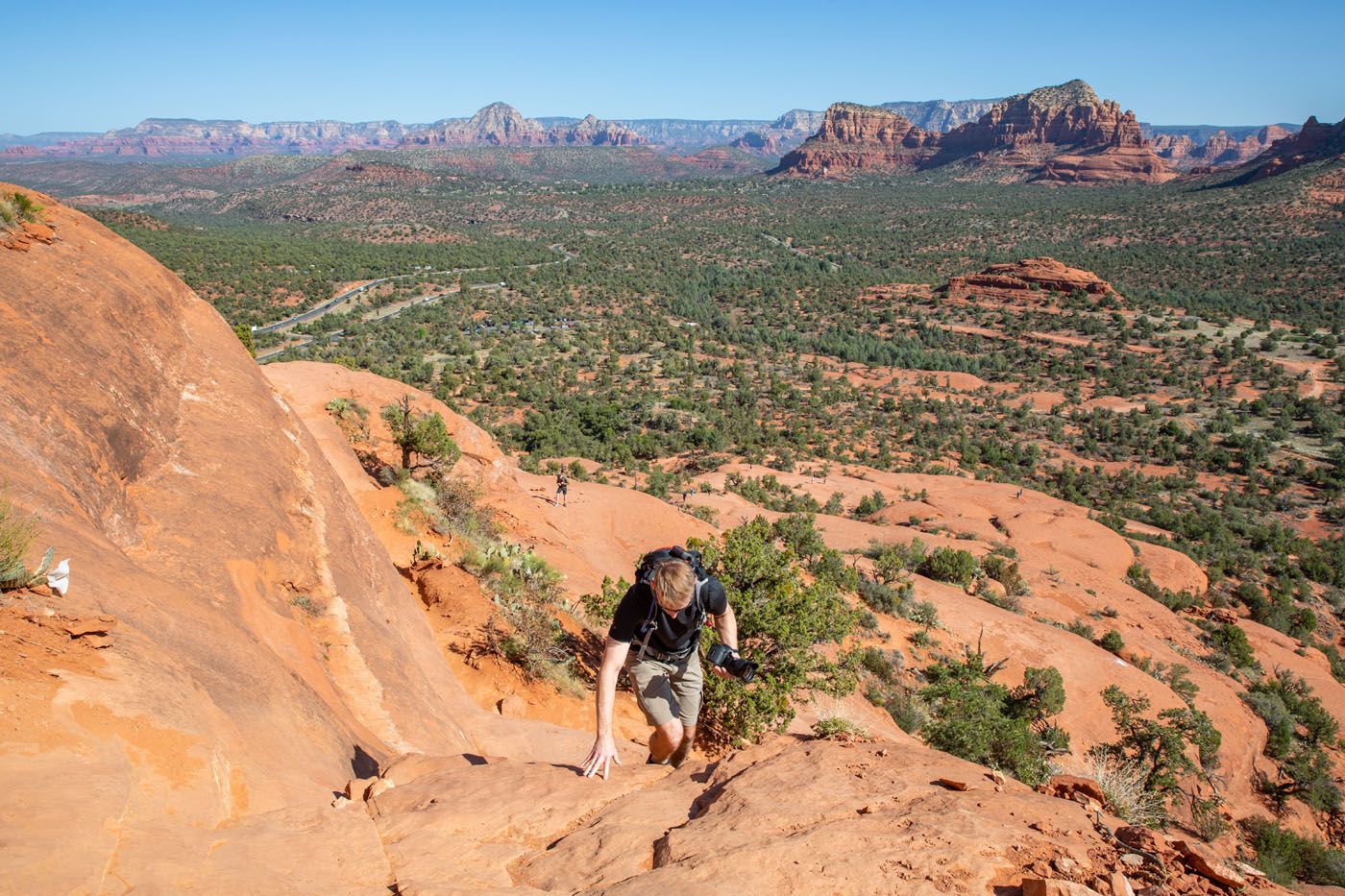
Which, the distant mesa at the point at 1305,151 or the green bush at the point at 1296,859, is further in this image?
the distant mesa at the point at 1305,151

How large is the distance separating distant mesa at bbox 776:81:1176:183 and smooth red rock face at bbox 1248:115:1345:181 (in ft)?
71.2

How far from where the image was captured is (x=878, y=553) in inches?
778

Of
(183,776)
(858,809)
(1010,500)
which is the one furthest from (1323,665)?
(183,776)

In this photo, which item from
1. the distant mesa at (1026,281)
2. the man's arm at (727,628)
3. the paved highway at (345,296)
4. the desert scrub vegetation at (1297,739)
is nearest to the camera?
the man's arm at (727,628)

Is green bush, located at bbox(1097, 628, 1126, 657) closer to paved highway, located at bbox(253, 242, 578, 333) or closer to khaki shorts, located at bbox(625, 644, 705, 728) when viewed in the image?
khaki shorts, located at bbox(625, 644, 705, 728)

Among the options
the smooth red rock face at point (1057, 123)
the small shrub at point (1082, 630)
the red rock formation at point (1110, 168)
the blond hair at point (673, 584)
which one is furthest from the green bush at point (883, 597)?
the smooth red rock face at point (1057, 123)

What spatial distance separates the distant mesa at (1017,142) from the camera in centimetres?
13675

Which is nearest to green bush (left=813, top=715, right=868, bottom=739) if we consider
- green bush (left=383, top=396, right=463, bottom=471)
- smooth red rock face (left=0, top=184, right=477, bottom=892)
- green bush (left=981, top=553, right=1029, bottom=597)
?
smooth red rock face (left=0, top=184, right=477, bottom=892)

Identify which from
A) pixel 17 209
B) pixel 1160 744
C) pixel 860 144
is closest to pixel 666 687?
pixel 17 209

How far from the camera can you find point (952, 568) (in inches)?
753

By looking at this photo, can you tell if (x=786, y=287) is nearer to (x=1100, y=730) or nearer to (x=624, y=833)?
(x=1100, y=730)

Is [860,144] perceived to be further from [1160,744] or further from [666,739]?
[666,739]

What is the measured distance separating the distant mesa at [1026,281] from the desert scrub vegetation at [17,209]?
68.0m

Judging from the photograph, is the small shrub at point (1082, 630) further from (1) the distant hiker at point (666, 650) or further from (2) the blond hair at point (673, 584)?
(2) the blond hair at point (673, 584)
